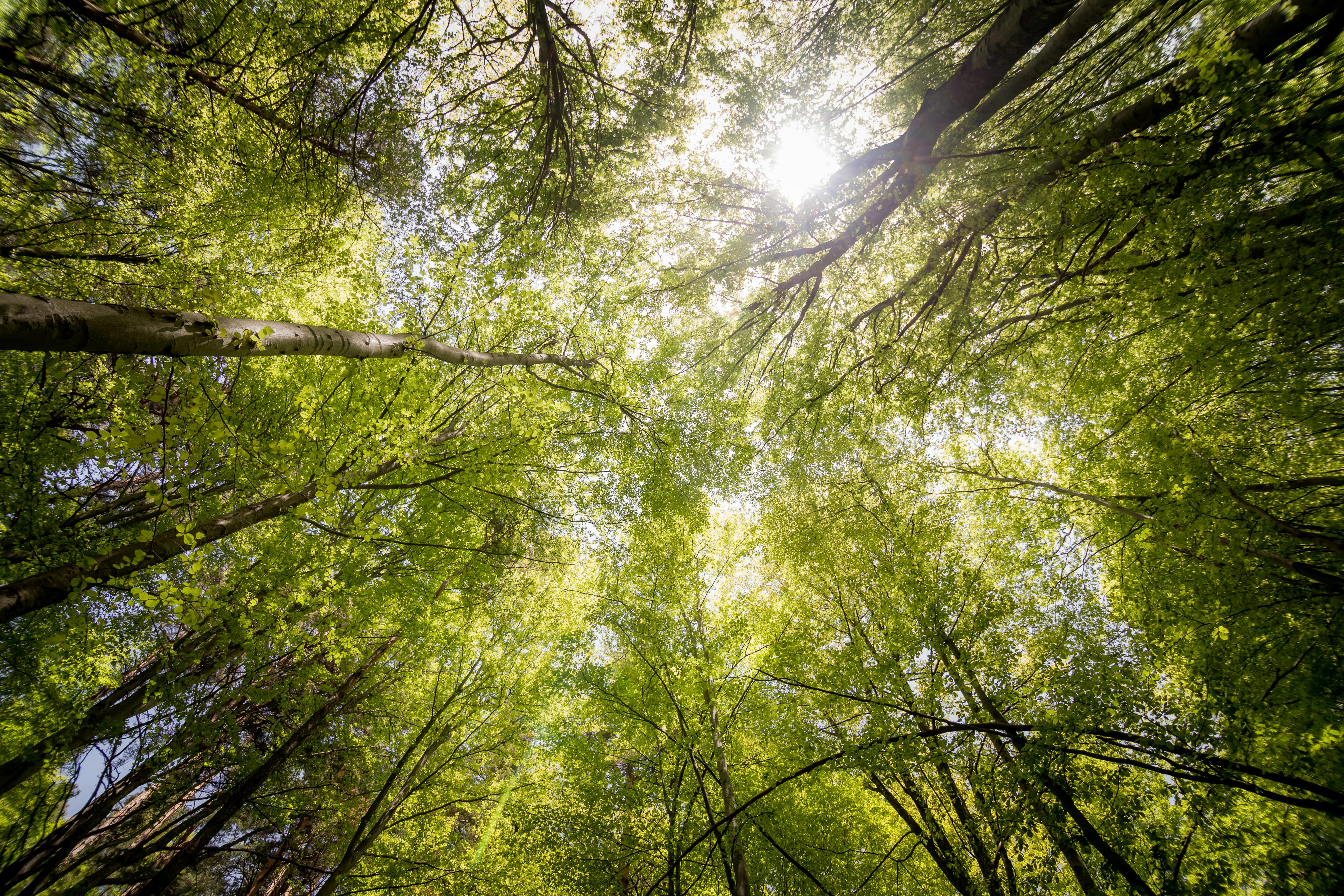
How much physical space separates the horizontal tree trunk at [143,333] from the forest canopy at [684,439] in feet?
0.11

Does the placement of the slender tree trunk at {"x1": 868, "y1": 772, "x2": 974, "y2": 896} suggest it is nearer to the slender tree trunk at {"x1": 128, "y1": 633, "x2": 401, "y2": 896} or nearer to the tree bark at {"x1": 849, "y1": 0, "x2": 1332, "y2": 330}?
the tree bark at {"x1": 849, "y1": 0, "x2": 1332, "y2": 330}

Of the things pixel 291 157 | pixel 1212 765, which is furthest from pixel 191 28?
pixel 1212 765

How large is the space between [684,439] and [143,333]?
18.9 ft

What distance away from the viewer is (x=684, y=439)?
7.12 meters

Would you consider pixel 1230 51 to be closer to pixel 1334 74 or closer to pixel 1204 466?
pixel 1334 74

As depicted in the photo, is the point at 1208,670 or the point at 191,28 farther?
the point at 191,28

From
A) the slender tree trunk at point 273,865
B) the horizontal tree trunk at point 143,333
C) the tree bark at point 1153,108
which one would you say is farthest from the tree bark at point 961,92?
the slender tree trunk at point 273,865

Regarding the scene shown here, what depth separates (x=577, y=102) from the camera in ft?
17.4

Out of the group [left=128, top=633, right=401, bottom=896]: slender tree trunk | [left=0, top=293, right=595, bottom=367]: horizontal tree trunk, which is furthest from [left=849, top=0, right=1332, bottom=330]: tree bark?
[left=128, top=633, right=401, bottom=896]: slender tree trunk

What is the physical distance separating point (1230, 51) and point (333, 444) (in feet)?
26.6

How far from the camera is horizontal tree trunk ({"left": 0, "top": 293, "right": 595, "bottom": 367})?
1940 millimetres

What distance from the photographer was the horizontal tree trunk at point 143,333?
194 centimetres

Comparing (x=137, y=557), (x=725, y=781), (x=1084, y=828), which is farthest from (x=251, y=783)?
(x=1084, y=828)

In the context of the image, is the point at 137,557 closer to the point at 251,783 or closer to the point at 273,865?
the point at 251,783
